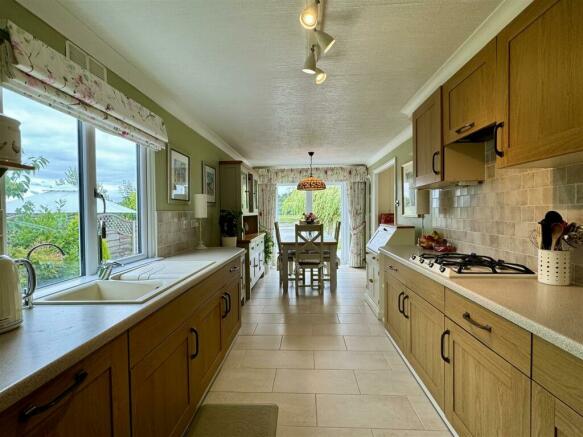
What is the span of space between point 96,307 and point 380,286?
9.22ft

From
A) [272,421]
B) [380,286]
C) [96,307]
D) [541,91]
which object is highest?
[541,91]

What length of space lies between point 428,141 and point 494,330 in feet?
5.65

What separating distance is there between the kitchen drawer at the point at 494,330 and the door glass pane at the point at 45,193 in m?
2.09

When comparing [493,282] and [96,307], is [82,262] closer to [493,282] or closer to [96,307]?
[96,307]

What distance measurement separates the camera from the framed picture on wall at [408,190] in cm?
404

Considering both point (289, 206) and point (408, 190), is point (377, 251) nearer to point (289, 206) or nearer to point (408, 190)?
point (408, 190)

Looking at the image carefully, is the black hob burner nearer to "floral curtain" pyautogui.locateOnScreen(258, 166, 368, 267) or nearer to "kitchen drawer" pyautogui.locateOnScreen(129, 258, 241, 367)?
"kitchen drawer" pyautogui.locateOnScreen(129, 258, 241, 367)

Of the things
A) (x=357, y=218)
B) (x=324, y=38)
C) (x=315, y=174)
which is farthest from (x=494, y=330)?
(x=315, y=174)

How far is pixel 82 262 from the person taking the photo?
1898 millimetres

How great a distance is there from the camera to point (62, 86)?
1485 millimetres

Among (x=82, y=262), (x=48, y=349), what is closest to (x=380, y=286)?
(x=82, y=262)

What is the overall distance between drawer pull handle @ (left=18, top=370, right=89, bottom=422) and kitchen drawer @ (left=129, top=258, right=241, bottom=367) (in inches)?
10.1

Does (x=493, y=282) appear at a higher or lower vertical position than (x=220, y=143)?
lower

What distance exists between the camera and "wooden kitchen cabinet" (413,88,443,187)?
2346 millimetres
